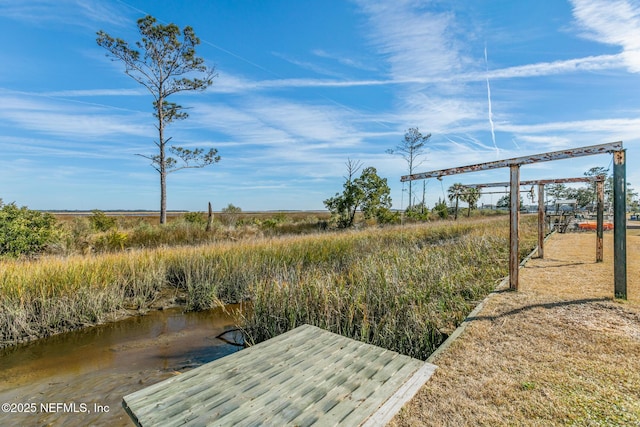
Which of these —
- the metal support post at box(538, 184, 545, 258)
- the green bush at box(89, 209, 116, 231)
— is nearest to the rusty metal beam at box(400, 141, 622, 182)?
the metal support post at box(538, 184, 545, 258)

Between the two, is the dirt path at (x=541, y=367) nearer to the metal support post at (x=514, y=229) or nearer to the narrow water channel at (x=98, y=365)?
the metal support post at (x=514, y=229)

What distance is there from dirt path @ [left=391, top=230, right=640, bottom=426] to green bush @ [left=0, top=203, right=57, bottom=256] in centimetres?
936

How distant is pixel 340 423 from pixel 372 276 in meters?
3.35

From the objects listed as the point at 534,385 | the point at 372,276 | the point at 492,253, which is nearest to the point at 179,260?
the point at 372,276

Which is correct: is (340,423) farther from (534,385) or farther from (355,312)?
(355,312)

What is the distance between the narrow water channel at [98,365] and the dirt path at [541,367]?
303 centimetres

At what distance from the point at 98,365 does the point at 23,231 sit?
5733mm

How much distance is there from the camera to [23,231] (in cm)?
740

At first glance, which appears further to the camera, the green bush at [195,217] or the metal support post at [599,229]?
the green bush at [195,217]

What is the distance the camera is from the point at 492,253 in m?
8.48

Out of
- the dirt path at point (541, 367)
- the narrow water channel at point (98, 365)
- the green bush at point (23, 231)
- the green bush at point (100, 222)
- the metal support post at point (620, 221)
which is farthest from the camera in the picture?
the green bush at point (100, 222)

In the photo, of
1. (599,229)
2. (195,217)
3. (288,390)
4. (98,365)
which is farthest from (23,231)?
(599,229)

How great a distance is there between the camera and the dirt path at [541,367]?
86.1 inches

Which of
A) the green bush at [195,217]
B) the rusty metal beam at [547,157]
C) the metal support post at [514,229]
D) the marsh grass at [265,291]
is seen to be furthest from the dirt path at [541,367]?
the green bush at [195,217]
